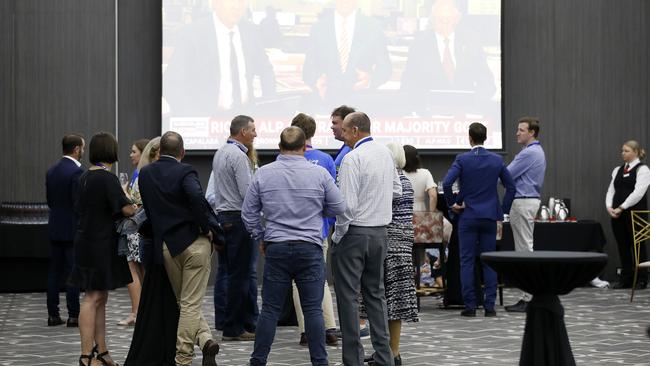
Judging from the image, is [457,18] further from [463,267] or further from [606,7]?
[463,267]

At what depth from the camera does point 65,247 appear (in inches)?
390

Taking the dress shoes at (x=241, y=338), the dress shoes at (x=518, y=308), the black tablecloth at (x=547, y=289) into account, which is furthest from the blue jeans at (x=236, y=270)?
the black tablecloth at (x=547, y=289)

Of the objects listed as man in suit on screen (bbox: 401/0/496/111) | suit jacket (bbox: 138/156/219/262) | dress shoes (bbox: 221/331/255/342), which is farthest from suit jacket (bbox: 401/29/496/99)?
suit jacket (bbox: 138/156/219/262)

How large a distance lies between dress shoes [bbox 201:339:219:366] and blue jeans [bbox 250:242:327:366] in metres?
0.44

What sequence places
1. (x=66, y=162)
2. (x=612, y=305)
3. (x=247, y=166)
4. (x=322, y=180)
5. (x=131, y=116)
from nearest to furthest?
(x=322, y=180) < (x=247, y=166) < (x=66, y=162) < (x=612, y=305) < (x=131, y=116)

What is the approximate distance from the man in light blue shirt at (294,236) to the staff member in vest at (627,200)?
267 inches

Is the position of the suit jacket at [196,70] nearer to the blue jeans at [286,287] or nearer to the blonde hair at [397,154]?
the blonde hair at [397,154]

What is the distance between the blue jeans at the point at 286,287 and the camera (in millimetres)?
6770

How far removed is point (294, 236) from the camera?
22.2 feet

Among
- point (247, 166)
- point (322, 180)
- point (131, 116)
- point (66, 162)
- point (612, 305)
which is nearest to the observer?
point (322, 180)

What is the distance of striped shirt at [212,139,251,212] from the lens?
867 cm

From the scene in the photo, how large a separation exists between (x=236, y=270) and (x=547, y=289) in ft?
11.4

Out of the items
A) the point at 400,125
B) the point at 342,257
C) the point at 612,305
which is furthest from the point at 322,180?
the point at 400,125

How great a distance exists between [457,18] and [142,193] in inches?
281
